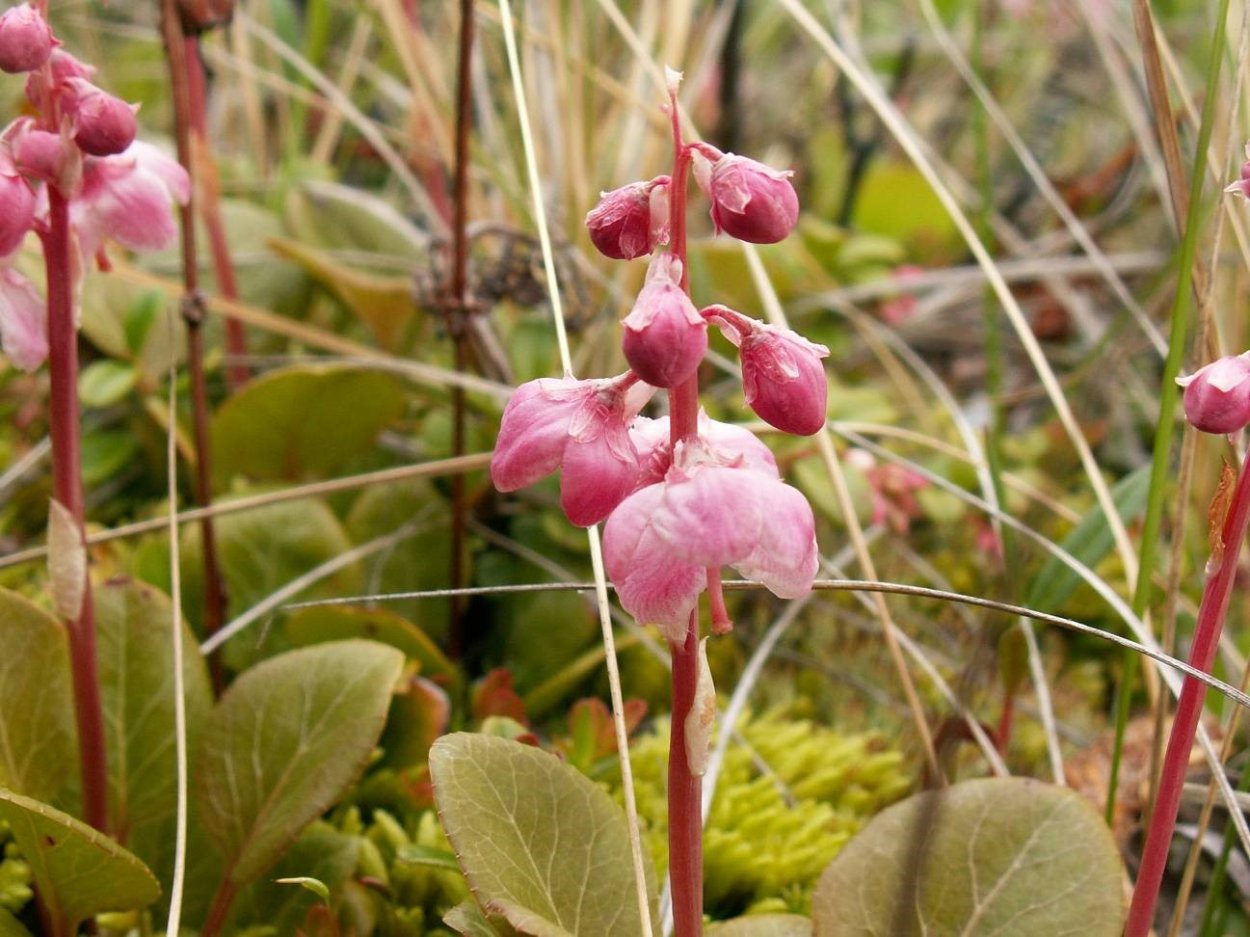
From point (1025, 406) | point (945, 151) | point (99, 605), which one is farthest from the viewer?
point (945, 151)

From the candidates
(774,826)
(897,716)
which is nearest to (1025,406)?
(897,716)

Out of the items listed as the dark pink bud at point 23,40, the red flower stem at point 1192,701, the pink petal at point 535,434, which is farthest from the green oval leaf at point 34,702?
the red flower stem at point 1192,701

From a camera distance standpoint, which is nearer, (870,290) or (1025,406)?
(870,290)

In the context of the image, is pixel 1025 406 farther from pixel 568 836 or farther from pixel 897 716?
pixel 568 836

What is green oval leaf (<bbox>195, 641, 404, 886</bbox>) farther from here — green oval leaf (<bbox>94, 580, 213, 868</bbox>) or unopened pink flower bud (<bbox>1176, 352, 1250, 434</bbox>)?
unopened pink flower bud (<bbox>1176, 352, 1250, 434</bbox>)

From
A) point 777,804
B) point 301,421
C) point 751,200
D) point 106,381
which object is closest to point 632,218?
point 751,200
